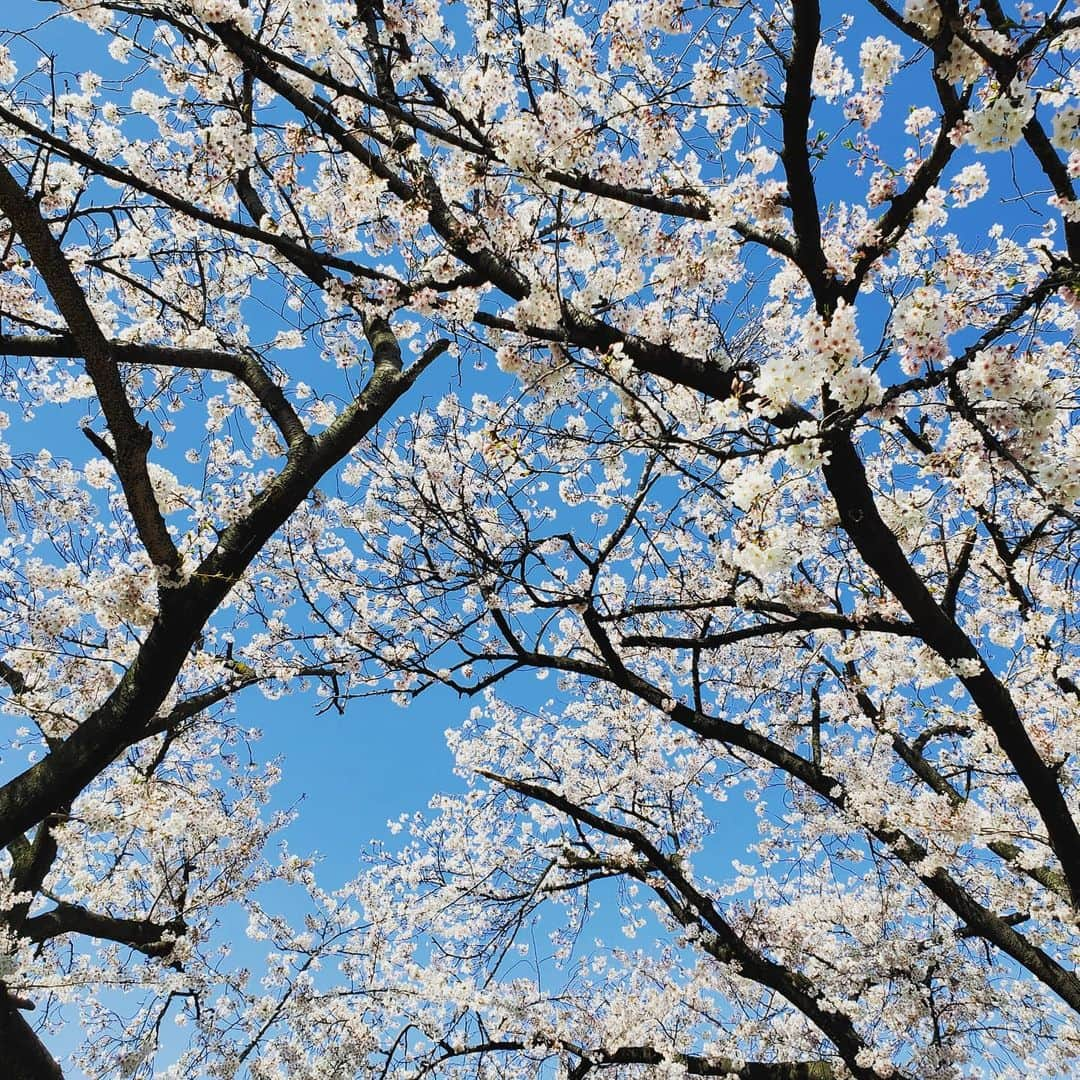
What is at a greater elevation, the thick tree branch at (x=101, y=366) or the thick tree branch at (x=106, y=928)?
the thick tree branch at (x=101, y=366)

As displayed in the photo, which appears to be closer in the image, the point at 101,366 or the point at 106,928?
the point at 101,366

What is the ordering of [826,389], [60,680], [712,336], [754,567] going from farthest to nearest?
[60,680] < [712,336] < [826,389] < [754,567]

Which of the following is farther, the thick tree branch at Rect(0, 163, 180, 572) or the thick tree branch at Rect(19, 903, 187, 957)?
the thick tree branch at Rect(19, 903, 187, 957)

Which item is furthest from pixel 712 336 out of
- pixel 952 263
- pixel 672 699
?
pixel 672 699

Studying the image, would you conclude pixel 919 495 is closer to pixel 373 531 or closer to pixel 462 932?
pixel 373 531

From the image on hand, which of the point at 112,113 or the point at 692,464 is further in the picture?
the point at 112,113

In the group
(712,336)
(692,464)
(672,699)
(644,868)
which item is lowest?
(644,868)

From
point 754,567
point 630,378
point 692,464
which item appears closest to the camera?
point 754,567

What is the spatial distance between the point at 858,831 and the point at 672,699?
2.30 metres

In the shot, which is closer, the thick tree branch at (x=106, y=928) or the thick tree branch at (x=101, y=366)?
the thick tree branch at (x=101, y=366)

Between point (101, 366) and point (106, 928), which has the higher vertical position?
point (101, 366)

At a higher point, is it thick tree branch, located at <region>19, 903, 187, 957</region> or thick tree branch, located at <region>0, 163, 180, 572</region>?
thick tree branch, located at <region>0, 163, 180, 572</region>

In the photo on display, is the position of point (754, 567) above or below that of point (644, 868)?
below

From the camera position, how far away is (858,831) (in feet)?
20.1
